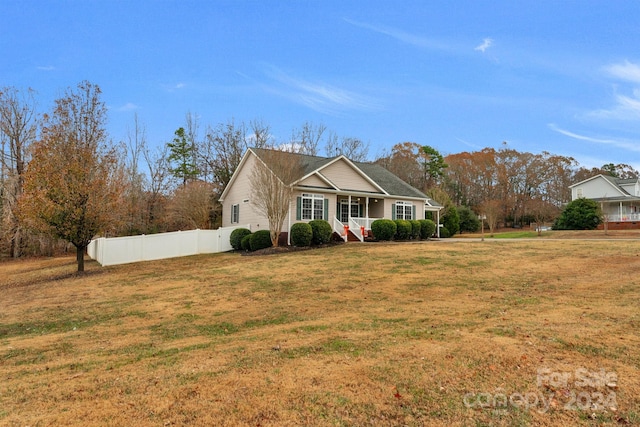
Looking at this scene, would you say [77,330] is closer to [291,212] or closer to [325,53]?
[291,212]

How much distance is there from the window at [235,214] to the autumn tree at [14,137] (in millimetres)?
14983

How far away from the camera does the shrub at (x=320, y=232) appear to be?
19.8 meters

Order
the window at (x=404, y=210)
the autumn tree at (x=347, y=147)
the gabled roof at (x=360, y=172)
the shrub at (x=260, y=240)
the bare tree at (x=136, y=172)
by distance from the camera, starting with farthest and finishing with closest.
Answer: the autumn tree at (x=347, y=147) → the bare tree at (x=136, y=172) → the window at (x=404, y=210) → the gabled roof at (x=360, y=172) → the shrub at (x=260, y=240)

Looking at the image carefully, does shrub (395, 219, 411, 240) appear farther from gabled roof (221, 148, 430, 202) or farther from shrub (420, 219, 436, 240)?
gabled roof (221, 148, 430, 202)

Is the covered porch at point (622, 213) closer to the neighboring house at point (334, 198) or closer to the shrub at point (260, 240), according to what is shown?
the neighboring house at point (334, 198)

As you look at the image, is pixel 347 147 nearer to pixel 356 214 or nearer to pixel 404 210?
pixel 404 210

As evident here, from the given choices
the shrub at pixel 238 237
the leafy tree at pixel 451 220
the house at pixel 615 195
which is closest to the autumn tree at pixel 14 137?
the shrub at pixel 238 237

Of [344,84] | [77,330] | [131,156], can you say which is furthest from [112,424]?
[131,156]

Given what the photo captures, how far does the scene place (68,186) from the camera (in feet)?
47.5

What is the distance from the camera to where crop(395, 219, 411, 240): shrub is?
23.1 metres

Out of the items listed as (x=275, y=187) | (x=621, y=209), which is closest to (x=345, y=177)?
(x=275, y=187)

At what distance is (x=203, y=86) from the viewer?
66.5ft

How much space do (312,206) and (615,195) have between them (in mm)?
38486

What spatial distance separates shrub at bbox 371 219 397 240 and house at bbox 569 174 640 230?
3032cm
